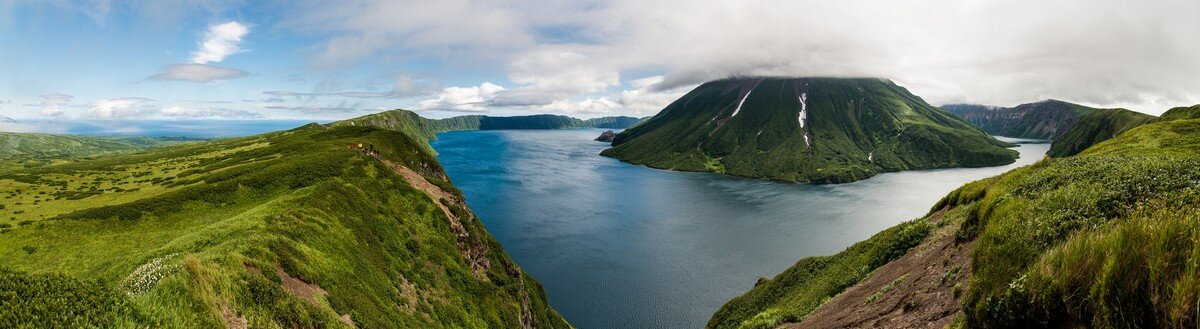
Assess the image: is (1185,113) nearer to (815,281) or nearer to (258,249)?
(815,281)

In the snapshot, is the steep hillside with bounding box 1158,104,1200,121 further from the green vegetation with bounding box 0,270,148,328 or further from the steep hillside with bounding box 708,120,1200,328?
the green vegetation with bounding box 0,270,148,328

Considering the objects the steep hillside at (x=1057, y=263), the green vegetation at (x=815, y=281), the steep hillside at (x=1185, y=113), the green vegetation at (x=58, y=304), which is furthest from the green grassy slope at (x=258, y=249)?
the steep hillside at (x=1185, y=113)

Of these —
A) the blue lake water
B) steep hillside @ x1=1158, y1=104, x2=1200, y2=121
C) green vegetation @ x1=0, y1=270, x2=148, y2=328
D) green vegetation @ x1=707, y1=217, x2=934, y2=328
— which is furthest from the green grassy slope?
steep hillside @ x1=1158, y1=104, x2=1200, y2=121

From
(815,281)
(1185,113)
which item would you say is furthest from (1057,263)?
(1185,113)

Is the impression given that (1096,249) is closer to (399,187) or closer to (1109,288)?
(1109,288)

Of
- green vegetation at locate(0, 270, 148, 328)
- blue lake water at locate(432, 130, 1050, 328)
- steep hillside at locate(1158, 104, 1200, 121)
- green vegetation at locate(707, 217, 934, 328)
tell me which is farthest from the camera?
steep hillside at locate(1158, 104, 1200, 121)

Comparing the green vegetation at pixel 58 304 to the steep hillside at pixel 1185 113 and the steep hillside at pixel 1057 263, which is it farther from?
the steep hillside at pixel 1185 113

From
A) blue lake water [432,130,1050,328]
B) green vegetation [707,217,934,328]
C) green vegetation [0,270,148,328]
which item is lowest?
blue lake water [432,130,1050,328]
